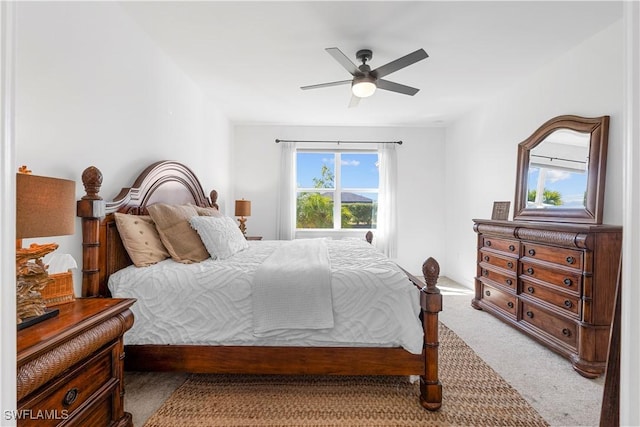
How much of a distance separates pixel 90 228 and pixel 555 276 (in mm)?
3351

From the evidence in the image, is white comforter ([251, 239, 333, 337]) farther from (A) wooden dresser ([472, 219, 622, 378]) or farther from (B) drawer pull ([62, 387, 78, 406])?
(A) wooden dresser ([472, 219, 622, 378])

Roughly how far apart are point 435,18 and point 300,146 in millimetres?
3160

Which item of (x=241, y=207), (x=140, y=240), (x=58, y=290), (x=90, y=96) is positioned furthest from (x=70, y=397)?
(x=241, y=207)

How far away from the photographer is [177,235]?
2328mm

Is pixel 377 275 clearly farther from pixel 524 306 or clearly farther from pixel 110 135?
pixel 110 135

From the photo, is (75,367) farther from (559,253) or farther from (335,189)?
(335,189)

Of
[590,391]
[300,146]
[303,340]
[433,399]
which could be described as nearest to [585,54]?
[590,391]

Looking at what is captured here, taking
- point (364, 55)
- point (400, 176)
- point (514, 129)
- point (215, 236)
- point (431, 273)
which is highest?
point (364, 55)

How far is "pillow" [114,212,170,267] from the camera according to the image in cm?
205

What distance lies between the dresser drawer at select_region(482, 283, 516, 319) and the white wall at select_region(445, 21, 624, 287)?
0.95m

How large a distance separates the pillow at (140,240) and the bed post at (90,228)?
0.20 metres

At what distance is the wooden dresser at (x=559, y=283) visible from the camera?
83.9 inches

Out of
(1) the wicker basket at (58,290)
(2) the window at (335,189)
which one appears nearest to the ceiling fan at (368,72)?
(1) the wicker basket at (58,290)

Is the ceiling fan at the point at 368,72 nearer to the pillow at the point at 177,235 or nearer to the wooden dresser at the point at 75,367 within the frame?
the pillow at the point at 177,235
